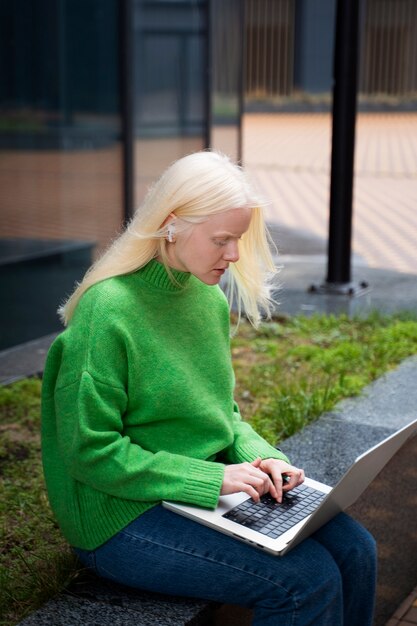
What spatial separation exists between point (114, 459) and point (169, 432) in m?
0.22

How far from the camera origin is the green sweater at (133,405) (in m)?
2.28

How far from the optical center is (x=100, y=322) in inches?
91.0

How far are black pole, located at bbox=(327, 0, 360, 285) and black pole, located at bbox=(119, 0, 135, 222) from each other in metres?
1.65

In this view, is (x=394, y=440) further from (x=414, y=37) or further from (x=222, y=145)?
(x=414, y=37)

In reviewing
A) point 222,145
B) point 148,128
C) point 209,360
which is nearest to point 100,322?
point 209,360

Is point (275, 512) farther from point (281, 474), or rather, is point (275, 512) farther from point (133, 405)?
point (133, 405)

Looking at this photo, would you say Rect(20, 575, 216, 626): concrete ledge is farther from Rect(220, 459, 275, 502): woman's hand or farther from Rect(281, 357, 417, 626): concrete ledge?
Rect(281, 357, 417, 626): concrete ledge

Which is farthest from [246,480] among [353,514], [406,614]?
[406,614]

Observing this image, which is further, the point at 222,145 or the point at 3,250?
the point at 222,145

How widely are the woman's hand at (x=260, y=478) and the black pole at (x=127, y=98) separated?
5.37 m

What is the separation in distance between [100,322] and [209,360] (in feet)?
1.17

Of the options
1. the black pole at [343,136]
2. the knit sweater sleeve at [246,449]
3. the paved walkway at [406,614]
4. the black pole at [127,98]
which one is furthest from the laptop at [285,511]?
the black pole at [127,98]

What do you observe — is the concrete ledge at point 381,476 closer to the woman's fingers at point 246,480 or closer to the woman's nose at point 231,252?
the woman's fingers at point 246,480

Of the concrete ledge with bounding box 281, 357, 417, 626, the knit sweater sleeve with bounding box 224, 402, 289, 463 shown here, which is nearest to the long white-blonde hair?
the knit sweater sleeve with bounding box 224, 402, 289, 463
